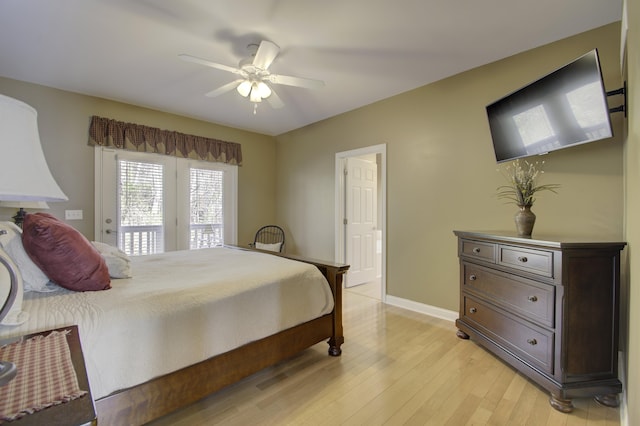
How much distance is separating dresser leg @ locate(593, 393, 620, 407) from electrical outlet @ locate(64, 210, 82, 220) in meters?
5.11

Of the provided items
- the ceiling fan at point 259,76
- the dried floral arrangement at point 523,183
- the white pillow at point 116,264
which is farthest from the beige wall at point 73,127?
the dried floral arrangement at point 523,183

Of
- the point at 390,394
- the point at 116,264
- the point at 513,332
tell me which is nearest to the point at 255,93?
the point at 116,264

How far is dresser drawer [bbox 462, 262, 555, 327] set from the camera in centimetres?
185

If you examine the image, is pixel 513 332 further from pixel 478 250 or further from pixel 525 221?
pixel 525 221

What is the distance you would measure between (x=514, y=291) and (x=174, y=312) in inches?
89.5

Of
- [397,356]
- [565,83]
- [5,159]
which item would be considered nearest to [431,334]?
[397,356]

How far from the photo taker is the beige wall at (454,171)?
2.21 meters

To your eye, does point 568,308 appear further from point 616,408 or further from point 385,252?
point 385,252

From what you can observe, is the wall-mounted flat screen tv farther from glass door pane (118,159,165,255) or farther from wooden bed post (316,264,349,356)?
glass door pane (118,159,165,255)

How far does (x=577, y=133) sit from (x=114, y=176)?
4.77 metres

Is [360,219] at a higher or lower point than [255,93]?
lower

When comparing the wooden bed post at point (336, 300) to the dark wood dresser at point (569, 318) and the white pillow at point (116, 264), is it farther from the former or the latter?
the white pillow at point (116, 264)

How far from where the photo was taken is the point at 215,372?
169 cm

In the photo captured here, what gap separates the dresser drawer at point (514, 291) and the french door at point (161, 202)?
12.1 ft
